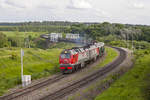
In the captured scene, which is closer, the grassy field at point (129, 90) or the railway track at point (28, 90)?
the grassy field at point (129, 90)

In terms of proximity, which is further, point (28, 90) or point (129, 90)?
point (28, 90)

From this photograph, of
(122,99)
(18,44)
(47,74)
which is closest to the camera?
(122,99)

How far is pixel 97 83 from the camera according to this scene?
31.0 meters

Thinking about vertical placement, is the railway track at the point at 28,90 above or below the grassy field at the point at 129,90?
below

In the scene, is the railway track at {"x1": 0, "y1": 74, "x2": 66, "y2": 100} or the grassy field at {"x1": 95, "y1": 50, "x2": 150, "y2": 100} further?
the railway track at {"x1": 0, "y1": 74, "x2": 66, "y2": 100}

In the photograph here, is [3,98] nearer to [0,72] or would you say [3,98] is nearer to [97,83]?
[97,83]

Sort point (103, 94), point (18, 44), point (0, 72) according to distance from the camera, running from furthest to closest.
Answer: point (18, 44) → point (0, 72) → point (103, 94)


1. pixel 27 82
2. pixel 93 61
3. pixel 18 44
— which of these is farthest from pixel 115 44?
pixel 27 82

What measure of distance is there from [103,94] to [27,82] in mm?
11774

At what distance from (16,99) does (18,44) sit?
319 ft

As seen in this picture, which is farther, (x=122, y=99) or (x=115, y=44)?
(x=115, y=44)

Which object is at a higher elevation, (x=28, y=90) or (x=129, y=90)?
(x=129, y=90)

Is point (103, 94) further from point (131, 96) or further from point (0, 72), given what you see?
point (0, 72)

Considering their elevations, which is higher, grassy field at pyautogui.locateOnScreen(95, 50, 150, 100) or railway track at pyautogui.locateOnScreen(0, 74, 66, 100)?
grassy field at pyautogui.locateOnScreen(95, 50, 150, 100)
